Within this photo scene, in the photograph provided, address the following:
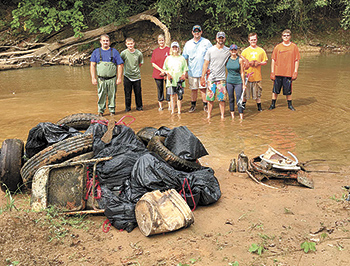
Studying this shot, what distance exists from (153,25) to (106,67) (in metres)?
16.2

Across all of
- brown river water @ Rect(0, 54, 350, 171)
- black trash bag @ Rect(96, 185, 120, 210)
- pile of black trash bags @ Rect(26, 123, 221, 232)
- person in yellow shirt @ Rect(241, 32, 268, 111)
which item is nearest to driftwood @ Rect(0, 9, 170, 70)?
brown river water @ Rect(0, 54, 350, 171)

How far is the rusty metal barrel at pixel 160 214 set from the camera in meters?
3.80

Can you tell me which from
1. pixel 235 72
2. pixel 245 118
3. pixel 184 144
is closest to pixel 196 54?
pixel 235 72

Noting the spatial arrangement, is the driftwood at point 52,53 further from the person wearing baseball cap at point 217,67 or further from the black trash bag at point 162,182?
the black trash bag at point 162,182

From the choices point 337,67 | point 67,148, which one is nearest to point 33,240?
point 67,148

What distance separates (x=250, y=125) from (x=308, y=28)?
2000 cm

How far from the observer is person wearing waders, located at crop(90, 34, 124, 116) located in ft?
27.5

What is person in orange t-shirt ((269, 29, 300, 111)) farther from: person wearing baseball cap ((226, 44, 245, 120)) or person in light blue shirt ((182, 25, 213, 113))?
person in light blue shirt ((182, 25, 213, 113))

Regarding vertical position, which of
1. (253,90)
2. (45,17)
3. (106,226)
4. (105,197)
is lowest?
(106,226)

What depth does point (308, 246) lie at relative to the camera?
3.41 m

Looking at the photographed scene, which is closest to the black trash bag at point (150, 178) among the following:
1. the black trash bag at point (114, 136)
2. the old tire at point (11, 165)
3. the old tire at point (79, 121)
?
the black trash bag at point (114, 136)

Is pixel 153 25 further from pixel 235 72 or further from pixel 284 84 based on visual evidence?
pixel 235 72

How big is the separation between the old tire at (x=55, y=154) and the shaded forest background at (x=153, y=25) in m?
15.1

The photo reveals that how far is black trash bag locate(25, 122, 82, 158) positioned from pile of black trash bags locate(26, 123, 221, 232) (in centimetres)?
56
